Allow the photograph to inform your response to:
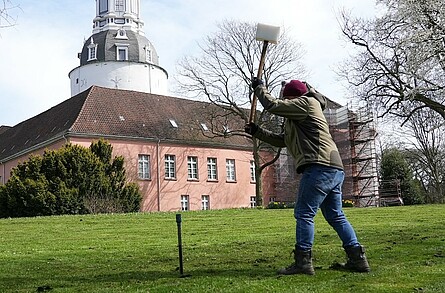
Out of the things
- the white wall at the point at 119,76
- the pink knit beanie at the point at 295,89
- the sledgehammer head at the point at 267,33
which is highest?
the white wall at the point at 119,76

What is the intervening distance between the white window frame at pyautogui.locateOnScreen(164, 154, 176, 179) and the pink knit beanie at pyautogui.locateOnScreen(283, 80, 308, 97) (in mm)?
41985

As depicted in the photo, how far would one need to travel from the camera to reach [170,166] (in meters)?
49.4

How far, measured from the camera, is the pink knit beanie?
7.05 metres

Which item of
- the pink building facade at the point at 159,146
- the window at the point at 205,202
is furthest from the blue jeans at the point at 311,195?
the window at the point at 205,202

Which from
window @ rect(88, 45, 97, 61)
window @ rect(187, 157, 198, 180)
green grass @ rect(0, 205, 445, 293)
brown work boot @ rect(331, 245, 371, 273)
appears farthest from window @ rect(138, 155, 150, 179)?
brown work boot @ rect(331, 245, 371, 273)

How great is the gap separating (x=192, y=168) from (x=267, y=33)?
4319 centimetres

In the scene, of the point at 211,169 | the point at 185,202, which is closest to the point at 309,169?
the point at 185,202

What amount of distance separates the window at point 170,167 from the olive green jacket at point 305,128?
42.2 m

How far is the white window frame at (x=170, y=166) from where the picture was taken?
1929 inches

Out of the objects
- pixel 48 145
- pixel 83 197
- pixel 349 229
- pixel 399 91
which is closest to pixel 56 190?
pixel 83 197

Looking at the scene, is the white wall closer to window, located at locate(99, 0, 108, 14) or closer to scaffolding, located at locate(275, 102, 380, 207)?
window, located at locate(99, 0, 108, 14)

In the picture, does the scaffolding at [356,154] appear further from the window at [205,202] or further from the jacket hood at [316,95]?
the jacket hood at [316,95]

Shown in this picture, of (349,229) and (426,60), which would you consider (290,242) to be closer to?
(349,229)

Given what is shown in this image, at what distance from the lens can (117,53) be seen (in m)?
64.3
